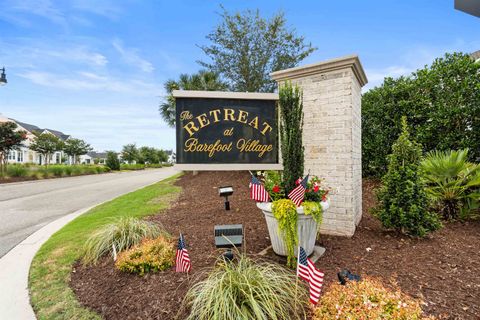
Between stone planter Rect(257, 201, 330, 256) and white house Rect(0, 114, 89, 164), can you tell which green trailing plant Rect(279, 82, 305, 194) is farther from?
white house Rect(0, 114, 89, 164)

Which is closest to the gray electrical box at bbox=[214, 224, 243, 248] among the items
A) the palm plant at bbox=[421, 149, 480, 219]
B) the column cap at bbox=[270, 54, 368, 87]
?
the column cap at bbox=[270, 54, 368, 87]

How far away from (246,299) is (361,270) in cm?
173

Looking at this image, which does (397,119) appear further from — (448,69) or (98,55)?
(98,55)

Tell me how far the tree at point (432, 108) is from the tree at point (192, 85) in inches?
344

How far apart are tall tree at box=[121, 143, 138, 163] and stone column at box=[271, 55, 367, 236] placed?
5841 cm

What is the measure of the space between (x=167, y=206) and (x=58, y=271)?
413 centimetres

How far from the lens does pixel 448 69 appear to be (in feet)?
22.2

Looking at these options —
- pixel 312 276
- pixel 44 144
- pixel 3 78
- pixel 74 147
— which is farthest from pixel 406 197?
pixel 74 147

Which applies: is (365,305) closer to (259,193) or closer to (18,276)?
(259,193)

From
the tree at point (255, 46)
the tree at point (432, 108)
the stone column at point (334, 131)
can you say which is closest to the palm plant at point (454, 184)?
the stone column at point (334, 131)

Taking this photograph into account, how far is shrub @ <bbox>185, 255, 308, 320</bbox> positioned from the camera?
6.64 ft

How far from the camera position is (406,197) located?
3980 millimetres

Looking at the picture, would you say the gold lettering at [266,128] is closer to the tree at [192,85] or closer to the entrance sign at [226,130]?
the entrance sign at [226,130]

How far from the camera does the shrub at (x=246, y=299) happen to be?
6.64 ft
